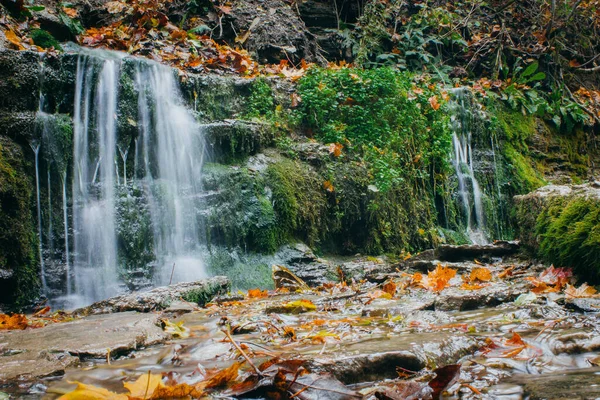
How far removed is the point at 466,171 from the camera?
9.12 m

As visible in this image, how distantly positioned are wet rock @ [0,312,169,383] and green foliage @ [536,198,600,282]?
266 centimetres

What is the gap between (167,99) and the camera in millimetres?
7090

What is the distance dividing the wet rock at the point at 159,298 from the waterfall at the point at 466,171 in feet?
17.9

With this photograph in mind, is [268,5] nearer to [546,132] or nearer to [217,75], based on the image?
[217,75]

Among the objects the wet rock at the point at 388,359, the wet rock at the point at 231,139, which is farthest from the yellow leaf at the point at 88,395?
the wet rock at the point at 231,139

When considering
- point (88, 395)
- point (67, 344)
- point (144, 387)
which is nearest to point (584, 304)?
point (144, 387)

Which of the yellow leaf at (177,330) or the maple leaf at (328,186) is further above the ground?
the maple leaf at (328,186)

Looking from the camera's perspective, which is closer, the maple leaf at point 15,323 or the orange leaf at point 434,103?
the maple leaf at point 15,323

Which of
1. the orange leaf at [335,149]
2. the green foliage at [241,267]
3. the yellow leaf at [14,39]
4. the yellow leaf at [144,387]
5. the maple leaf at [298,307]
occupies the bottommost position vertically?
the green foliage at [241,267]

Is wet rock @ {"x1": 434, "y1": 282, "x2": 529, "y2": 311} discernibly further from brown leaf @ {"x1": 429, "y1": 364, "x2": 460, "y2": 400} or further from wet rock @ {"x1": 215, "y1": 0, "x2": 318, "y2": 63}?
wet rock @ {"x1": 215, "y1": 0, "x2": 318, "y2": 63}

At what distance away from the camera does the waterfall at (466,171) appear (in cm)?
870

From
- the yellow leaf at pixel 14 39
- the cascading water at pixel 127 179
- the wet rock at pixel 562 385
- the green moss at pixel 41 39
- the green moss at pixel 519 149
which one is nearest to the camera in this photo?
the wet rock at pixel 562 385

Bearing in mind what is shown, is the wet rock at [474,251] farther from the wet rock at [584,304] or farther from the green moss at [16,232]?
the green moss at [16,232]

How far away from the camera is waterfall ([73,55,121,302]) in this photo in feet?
19.0
